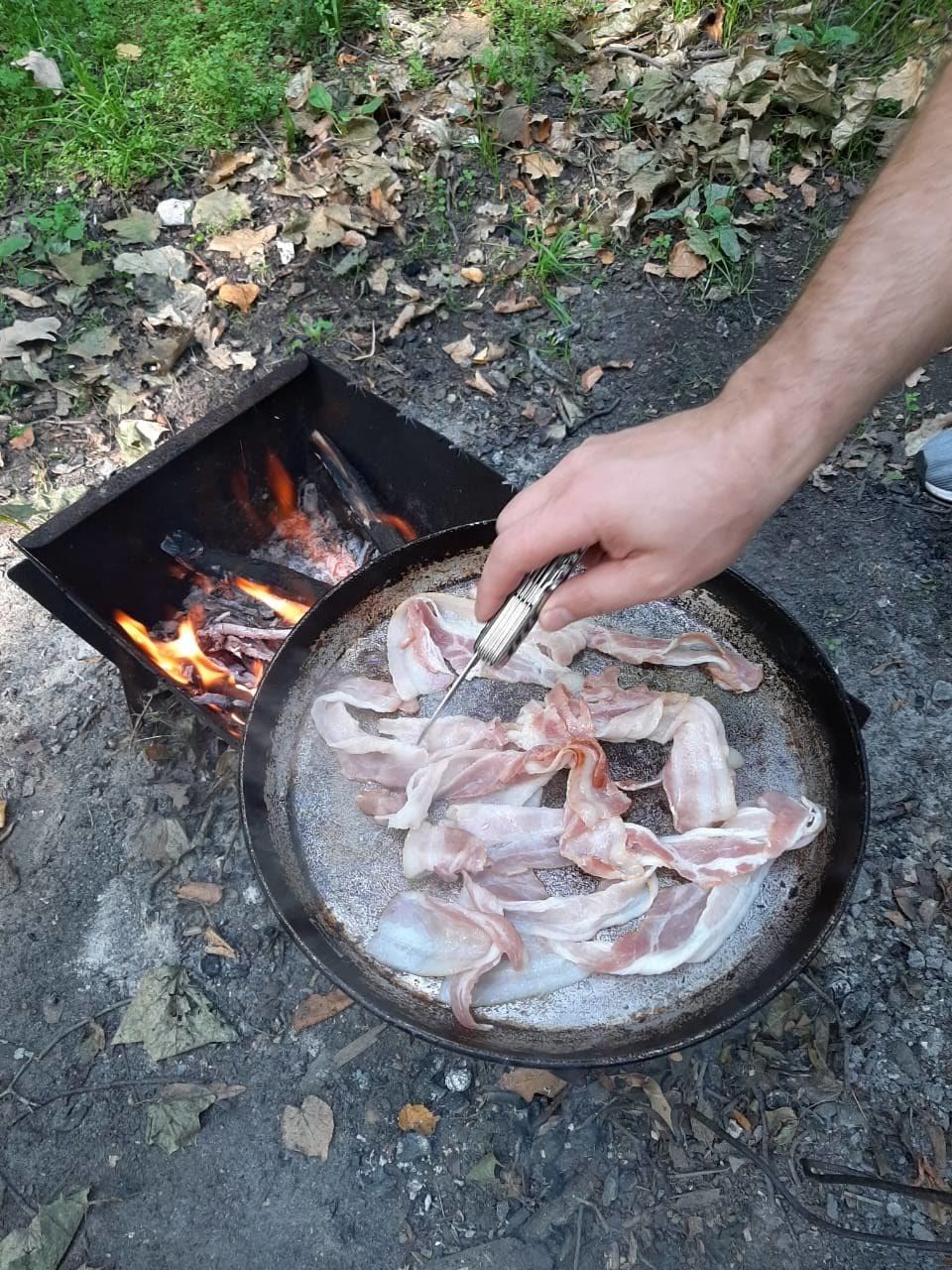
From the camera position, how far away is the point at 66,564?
2977mm

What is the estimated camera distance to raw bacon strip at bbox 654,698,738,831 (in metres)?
2.47

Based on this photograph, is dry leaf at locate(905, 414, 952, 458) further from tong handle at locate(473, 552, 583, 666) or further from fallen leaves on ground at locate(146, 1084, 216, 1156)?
fallen leaves on ground at locate(146, 1084, 216, 1156)

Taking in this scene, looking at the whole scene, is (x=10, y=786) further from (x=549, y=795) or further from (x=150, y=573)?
(x=549, y=795)

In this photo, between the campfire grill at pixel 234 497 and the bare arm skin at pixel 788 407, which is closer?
the bare arm skin at pixel 788 407

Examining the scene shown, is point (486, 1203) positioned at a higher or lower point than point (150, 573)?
lower

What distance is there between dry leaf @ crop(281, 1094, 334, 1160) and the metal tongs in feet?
5.64

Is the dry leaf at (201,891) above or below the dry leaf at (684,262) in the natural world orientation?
below

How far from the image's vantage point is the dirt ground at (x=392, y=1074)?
2.68 metres

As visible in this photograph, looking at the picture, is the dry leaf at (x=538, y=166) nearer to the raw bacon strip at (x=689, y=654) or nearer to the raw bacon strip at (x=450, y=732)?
the raw bacon strip at (x=689, y=654)

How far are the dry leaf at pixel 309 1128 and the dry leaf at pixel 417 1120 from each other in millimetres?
240

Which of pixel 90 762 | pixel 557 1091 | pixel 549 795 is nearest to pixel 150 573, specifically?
pixel 90 762

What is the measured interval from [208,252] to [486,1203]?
4.94 meters

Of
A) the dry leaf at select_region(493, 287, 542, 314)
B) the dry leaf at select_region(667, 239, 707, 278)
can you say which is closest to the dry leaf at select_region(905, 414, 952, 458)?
the dry leaf at select_region(667, 239, 707, 278)

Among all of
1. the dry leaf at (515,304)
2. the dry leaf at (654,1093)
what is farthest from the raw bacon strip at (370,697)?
the dry leaf at (515,304)
